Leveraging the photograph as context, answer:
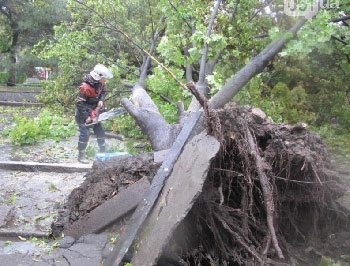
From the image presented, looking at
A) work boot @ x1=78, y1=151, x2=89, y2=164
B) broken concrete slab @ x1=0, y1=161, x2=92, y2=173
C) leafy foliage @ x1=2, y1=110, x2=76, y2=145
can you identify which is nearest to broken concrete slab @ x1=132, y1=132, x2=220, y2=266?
broken concrete slab @ x1=0, y1=161, x2=92, y2=173

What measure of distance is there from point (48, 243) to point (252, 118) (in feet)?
7.63

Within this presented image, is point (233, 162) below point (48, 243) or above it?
above

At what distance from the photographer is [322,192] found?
12.1ft

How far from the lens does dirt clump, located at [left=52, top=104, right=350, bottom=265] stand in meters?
3.38

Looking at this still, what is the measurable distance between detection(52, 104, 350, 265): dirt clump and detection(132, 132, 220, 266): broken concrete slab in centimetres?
18

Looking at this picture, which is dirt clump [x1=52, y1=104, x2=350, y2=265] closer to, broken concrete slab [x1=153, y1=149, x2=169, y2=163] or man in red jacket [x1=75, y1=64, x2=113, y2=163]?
broken concrete slab [x1=153, y1=149, x2=169, y2=163]

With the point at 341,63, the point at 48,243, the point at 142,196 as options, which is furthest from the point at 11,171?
the point at 341,63

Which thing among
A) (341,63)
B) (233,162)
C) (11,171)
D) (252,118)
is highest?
(341,63)

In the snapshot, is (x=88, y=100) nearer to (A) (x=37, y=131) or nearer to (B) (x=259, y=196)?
(A) (x=37, y=131)

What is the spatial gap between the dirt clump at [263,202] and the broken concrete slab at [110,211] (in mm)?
800

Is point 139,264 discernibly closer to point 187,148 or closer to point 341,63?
point 187,148

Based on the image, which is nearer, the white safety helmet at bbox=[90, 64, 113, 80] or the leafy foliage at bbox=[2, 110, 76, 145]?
the white safety helmet at bbox=[90, 64, 113, 80]

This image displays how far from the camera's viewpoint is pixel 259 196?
358 centimetres

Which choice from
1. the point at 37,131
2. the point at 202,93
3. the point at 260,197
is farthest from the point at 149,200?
the point at 37,131
